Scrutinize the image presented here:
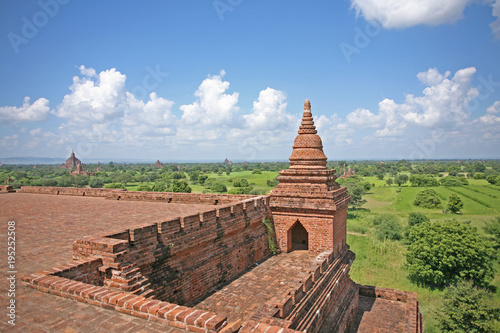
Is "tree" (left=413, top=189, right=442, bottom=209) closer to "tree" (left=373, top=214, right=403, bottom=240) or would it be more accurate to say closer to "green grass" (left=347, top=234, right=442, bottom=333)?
"tree" (left=373, top=214, right=403, bottom=240)

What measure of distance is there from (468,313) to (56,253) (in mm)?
19994

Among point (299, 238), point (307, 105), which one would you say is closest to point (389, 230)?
point (299, 238)

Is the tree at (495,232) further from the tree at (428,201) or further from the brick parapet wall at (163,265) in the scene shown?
the brick parapet wall at (163,265)

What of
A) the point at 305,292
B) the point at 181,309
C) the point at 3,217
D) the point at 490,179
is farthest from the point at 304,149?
the point at 490,179

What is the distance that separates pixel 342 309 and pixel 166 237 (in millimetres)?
6984

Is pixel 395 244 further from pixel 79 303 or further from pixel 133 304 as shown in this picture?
pixel 79 303

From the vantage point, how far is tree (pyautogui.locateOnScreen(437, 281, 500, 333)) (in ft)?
54.3

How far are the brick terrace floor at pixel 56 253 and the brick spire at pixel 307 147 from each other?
505 centimetres

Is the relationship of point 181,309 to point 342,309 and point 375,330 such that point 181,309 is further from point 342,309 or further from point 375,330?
point 375,330

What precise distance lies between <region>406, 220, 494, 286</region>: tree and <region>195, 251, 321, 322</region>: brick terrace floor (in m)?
19.8

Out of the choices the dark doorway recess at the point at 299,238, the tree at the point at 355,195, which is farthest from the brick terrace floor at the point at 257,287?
the tree at the point at 355,195

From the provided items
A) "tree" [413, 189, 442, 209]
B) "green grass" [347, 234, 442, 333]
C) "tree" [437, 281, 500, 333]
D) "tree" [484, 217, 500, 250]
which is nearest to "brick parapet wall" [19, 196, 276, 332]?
"tree" [437, 281, 500, 333]

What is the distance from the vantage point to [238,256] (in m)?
9.17

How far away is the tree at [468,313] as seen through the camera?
54.3 ft
